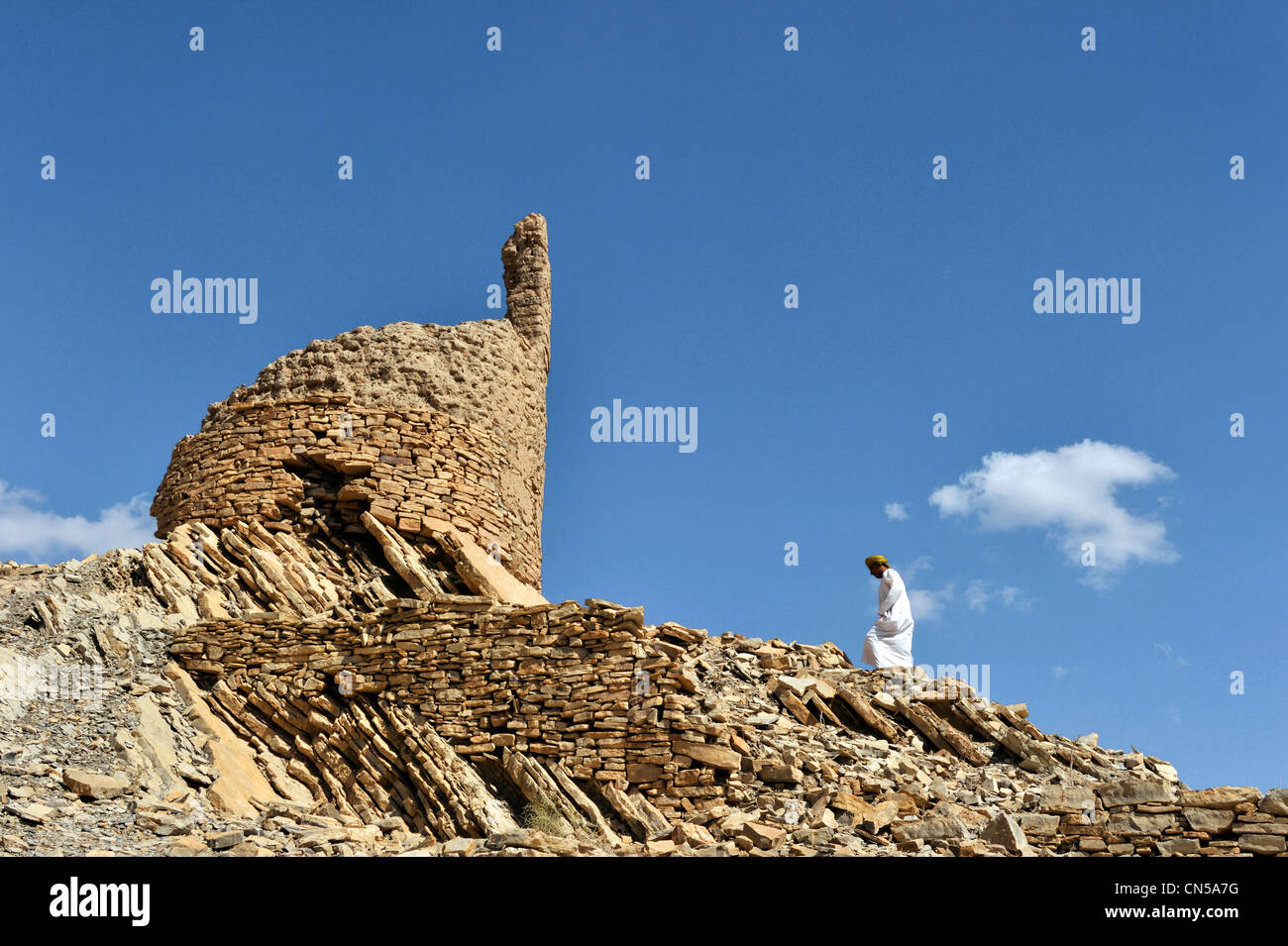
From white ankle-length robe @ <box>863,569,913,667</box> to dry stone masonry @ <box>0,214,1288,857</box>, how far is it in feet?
1.44

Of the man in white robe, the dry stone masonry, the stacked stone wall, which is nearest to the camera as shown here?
the dry stone masonry

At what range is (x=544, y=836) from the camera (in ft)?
35.0

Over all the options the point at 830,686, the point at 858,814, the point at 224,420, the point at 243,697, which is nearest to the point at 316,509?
the point at 224,420

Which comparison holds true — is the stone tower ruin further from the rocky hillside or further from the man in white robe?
the man in white robe

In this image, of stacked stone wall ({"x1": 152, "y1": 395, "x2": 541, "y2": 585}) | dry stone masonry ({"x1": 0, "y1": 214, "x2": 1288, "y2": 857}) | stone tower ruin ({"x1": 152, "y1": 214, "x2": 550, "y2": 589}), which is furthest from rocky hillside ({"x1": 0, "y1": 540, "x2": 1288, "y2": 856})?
stone tower ruin ({"x1": 152, "y1": 214, "x2": 550, "y2": 589})

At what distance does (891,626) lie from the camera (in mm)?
15070

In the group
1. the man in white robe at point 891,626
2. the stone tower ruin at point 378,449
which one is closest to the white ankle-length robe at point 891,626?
the man in white robe at point 891,626

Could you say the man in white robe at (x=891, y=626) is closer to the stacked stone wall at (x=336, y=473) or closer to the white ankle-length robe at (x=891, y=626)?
the white ankle-length robe at (x=891, y=626)

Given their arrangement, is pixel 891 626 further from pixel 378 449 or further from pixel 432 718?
pixel 378 449

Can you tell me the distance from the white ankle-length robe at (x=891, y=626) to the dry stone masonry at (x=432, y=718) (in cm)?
44

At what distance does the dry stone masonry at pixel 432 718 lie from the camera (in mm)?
10539

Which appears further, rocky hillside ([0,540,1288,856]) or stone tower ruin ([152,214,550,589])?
stone tower ruin ([152,214,550,589])

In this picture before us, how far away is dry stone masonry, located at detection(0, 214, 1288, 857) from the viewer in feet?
34.6

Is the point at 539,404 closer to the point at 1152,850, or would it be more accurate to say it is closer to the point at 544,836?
the point at 544,836
